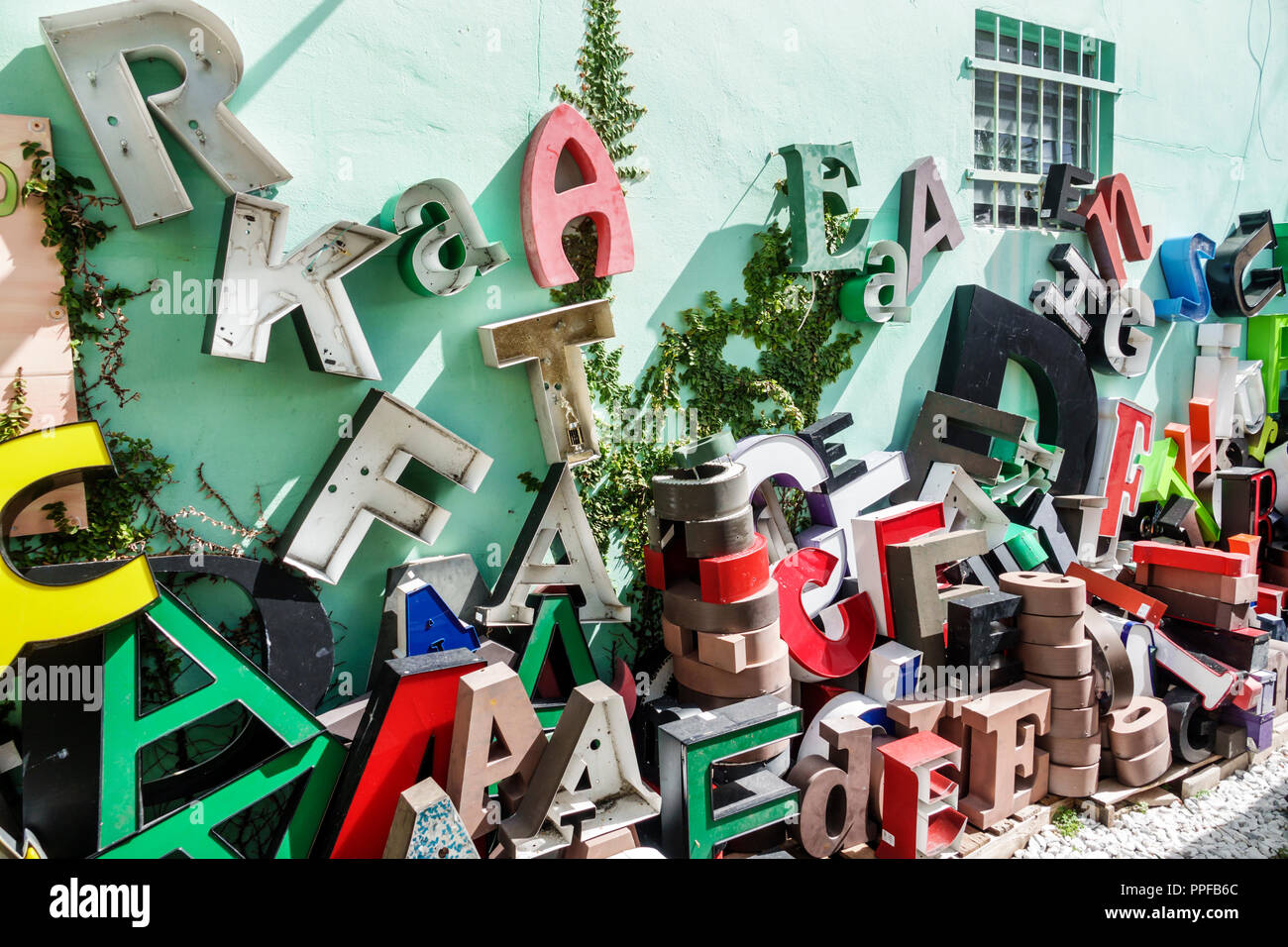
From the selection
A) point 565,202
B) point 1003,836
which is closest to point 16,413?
point 565,202

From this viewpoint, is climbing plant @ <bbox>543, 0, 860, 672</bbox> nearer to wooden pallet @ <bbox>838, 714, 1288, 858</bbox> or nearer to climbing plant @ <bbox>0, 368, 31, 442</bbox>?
wooden pallet @ <bbox>838, 714, 1288, 858</bbox>

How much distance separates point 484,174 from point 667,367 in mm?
1489

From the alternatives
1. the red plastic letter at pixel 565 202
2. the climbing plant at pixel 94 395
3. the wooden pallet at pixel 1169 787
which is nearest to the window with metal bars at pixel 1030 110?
the red plastic letter at pixel 565 202

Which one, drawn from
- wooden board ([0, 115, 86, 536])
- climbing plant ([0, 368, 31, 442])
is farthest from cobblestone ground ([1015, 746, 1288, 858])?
climbing plant ([0, 368, 31, 442])

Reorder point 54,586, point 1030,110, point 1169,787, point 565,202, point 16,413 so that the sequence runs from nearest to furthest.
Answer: point 54,586
point 16,413
point 565,202
point 1169,787
point 1030,110

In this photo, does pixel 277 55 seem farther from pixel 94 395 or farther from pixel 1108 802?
pixel 1108 802

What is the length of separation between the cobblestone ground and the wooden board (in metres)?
5.16

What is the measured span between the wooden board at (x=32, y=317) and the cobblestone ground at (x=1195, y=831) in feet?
16.9

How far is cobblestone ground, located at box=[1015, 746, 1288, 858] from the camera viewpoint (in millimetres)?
4801

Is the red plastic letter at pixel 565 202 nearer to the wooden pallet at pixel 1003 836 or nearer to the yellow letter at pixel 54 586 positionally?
the yellow letter at pixel 54 586

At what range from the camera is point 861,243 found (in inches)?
221

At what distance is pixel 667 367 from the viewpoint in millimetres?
5082

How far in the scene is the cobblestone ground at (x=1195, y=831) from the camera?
4801mm
